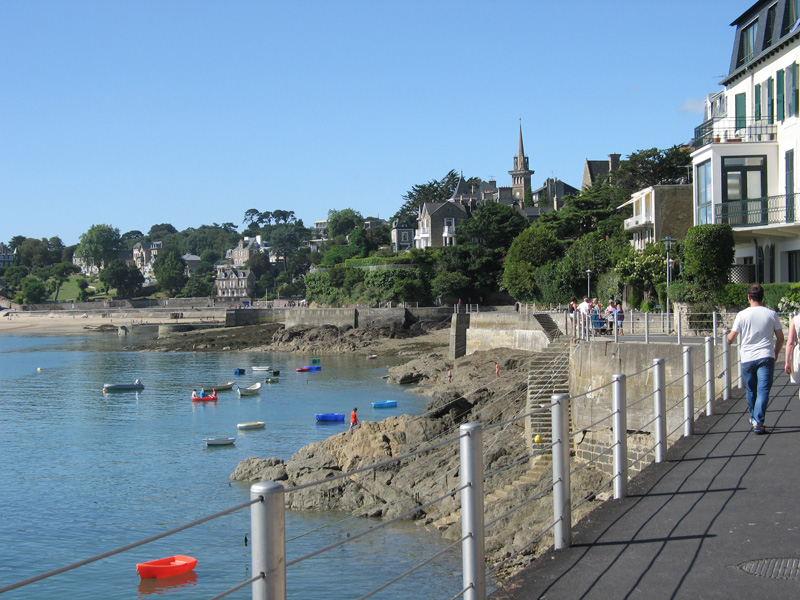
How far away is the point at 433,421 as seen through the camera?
80.0 ft

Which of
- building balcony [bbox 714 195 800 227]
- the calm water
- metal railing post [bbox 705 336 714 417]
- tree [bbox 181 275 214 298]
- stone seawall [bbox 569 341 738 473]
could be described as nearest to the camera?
metal railing post [bbox 705 336 714 417]

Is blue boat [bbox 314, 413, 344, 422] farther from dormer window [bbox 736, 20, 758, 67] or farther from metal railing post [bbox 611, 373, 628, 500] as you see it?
metal railing post [bbox 611, 373, 628, 500]

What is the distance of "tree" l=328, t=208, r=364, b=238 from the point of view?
6550 inches

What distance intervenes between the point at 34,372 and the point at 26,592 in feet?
150

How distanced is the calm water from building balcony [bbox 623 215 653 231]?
48.9 feet

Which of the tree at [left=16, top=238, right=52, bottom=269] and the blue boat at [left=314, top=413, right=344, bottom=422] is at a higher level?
the tree at [left=16, top=238, right=52, bottom=269]

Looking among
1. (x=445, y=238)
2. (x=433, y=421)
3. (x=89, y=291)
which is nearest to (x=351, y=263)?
(x=445, y=238)

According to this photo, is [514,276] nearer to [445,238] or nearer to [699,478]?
[445,238]

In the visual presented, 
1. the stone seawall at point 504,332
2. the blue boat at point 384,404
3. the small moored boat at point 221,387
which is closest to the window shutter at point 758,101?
the stone seawall at point 504,332

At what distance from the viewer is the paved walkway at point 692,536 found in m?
5.01

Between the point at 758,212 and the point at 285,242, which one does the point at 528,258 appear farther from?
the point at 285,242

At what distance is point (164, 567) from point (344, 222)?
15187cm

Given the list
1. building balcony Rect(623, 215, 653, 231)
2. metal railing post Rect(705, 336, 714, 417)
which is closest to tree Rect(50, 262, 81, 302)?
building balcony Rect(623, 215, 653, 231)

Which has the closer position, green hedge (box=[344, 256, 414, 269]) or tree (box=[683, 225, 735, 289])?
tree (box=[683, 225, 735, 289])
